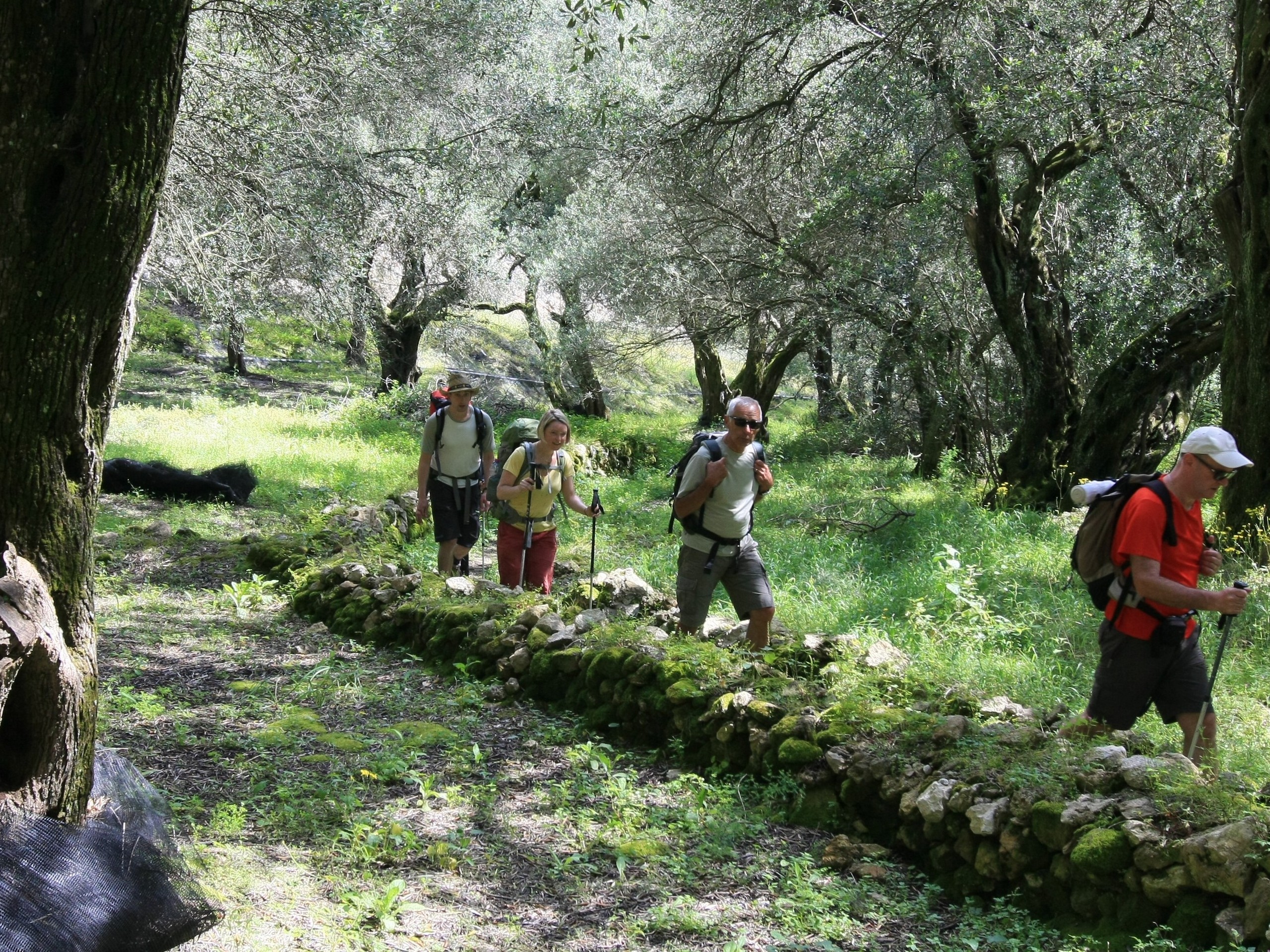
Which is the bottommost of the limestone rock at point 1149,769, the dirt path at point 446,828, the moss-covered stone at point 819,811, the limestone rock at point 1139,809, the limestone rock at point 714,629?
the dirt path at point 446,828

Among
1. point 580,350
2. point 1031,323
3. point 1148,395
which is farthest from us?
point 580,350

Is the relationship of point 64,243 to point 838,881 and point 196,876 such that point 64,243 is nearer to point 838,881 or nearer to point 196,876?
point 196,876

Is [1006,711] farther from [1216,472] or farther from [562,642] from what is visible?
[562,642]

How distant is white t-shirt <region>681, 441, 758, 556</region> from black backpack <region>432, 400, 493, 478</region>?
8.82ft

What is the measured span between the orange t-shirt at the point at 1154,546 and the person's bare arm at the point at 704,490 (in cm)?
232

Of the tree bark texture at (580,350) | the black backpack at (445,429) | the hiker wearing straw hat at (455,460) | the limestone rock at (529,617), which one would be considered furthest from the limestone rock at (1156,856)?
the tree bark texture at (580,350)

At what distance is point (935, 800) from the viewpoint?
4441 mm

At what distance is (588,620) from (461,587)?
5.00 feet

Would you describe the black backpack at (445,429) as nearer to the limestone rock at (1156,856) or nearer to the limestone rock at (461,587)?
the limestone rock at (461,587)

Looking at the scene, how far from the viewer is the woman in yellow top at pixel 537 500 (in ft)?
25.7

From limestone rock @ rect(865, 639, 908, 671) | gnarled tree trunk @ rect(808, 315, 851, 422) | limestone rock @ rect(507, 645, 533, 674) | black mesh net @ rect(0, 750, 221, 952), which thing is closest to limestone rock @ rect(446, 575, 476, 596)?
limestone rock @ rect(507, 645, 533, 674)

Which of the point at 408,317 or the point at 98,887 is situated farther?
the point at 408,317

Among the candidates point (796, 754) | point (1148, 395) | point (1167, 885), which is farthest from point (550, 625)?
point (1148, 395)

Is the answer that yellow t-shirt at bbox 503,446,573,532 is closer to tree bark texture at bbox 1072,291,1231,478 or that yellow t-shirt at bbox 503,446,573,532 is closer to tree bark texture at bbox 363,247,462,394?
tree bark texture at bbox 1072,291,1231,478
